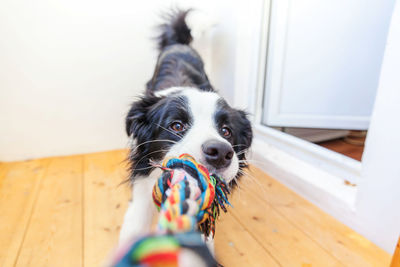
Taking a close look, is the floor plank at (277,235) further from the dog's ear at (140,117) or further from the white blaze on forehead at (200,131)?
the dog's ear at (140,117)

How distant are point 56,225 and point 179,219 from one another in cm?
99

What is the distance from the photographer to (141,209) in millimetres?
1021

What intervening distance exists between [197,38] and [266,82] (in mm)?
728

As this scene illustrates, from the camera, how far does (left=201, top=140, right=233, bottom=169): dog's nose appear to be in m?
0.72

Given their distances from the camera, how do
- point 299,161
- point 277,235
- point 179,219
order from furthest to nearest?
point 299,161 → point 277,235 → point 179,219

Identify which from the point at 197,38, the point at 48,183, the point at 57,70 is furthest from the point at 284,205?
the point at 57,70

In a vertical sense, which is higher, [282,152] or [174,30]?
[174,30]

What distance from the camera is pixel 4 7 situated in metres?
1.46

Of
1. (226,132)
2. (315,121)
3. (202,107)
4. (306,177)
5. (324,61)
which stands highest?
(324,61)

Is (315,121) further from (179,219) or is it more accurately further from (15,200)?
(15,200)

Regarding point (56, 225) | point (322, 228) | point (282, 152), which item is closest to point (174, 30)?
point (282, 152)

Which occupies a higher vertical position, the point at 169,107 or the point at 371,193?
the point at 169,107

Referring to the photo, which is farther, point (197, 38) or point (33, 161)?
point (197, 38)

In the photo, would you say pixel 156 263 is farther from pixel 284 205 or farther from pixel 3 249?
pixel 284 205
